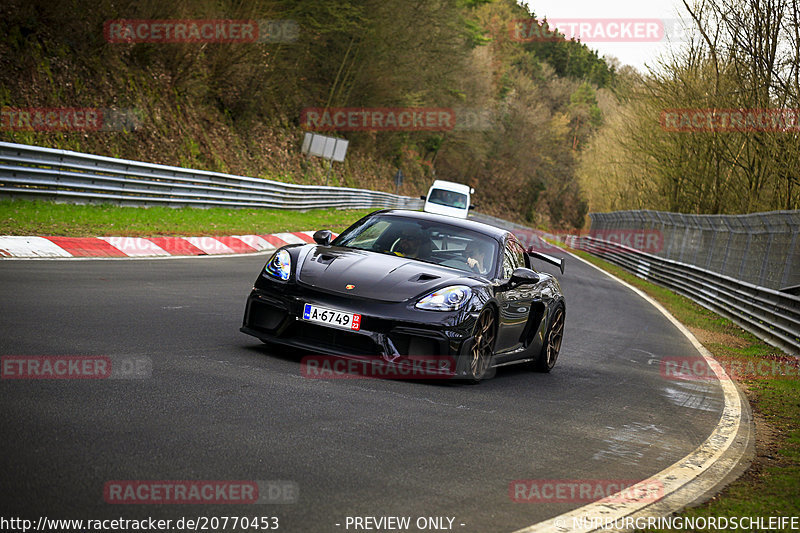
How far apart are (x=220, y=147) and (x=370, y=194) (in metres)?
13.5

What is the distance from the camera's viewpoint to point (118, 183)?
19172 mm

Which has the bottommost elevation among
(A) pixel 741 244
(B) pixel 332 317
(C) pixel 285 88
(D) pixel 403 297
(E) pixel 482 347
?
(E) pixel 482 347

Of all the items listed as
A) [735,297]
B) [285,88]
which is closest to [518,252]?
[735,297]

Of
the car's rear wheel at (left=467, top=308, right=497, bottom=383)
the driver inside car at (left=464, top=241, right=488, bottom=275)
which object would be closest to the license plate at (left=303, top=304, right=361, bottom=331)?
the car's rear wheel at (left=467, top=308, right=497, bottom=383)

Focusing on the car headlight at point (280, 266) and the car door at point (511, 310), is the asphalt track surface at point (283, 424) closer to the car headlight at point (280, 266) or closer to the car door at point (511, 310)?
the car door at point (511, 310)

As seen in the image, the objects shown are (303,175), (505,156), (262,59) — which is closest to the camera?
(262,59)

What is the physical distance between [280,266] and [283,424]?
8.28 ft

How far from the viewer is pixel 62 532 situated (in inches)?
123

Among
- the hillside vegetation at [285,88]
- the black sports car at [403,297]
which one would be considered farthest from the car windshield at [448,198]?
the black sports car at [403,297]

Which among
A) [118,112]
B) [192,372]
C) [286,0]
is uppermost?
[286,0]

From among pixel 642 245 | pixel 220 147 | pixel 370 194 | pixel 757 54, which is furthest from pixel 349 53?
pixel 757 54

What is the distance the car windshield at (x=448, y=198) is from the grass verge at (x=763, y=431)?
1679cm

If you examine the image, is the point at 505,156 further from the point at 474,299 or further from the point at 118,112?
the point at 474,299

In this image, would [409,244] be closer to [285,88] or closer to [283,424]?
[283,424]
